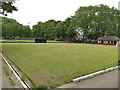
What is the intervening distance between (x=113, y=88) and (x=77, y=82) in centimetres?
144

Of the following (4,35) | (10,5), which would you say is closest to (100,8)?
(10,5)

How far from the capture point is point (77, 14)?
52625 millimetres

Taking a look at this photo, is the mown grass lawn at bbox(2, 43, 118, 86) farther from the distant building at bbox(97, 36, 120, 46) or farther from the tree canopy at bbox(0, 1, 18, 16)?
the distant building at bbox(97, 36, 120, 46)

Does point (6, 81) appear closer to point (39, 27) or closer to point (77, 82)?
point (77, 82)

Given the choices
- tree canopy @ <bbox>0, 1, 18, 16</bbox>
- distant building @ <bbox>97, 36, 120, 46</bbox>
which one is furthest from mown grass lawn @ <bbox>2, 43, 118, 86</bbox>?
distant building @ <bbox>97, 36, 120, 46</bbox>

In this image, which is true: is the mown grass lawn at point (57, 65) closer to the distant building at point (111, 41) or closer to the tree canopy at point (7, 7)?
the tree canopy at point (7, 7)

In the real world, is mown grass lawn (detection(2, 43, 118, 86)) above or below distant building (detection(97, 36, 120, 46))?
below

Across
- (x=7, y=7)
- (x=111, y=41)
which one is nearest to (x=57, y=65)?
(x=7, y=7)

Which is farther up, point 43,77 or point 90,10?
point 90,10

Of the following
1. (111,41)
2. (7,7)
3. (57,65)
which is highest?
(7,7)

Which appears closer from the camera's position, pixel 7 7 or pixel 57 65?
pixel 57 65

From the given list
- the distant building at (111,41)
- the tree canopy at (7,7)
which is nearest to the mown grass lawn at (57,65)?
the tree canopy at (7,7)

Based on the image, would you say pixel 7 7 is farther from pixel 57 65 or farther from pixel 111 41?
pixel 111 41

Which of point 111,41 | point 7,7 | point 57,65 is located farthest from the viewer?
point 111,41
